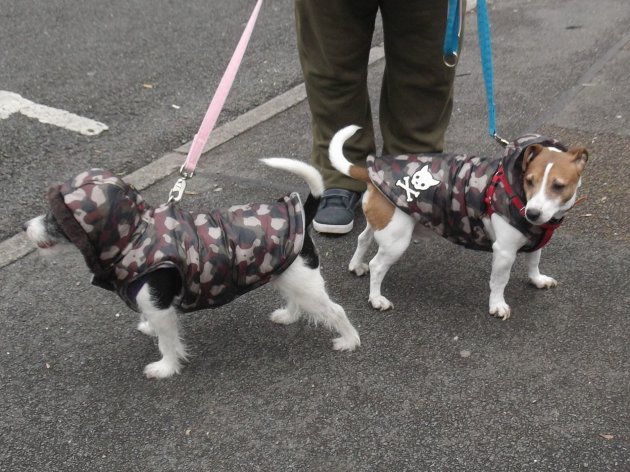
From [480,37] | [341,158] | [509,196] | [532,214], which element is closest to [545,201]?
[532,214]

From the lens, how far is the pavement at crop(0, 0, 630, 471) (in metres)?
2.68

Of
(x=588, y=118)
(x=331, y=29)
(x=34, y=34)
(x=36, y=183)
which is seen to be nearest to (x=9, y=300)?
(x=36, y=183)

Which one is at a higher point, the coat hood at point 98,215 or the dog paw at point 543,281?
the coat hood at point 98,215

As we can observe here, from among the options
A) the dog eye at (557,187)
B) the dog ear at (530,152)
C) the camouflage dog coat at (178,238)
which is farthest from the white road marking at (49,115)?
the dog eye at (557,187)

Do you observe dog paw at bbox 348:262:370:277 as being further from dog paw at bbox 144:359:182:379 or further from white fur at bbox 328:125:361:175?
dog paw at bbox 144:359:182:379

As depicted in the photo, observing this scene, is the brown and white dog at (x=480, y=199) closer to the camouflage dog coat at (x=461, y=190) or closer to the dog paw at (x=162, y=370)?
the camouflage dog coat at (x=461, y=190)

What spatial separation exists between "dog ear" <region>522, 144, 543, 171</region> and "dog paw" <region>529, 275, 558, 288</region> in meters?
0.77

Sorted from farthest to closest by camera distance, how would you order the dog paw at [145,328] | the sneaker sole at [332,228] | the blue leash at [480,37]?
1. the sneaker sole at [332,228]
2. the dog paw at [145,328]
3. the blue leash at [480,37]

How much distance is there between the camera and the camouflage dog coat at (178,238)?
249cm

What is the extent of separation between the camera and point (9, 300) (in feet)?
11.7

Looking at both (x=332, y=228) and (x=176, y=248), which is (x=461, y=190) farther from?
(x=176, y=248)

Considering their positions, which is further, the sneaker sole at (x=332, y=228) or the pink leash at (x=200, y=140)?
the sneaker sole at (x=332, y=228)

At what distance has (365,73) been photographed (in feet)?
12.9

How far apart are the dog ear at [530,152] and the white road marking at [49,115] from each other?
3.45 metres
